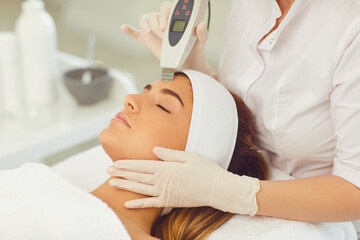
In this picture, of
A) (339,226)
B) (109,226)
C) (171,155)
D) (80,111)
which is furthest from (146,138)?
(80,111)

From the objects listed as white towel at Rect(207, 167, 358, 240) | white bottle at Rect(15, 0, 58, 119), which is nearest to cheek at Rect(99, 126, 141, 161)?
white towel at Rect(207, 167, 358, 240)

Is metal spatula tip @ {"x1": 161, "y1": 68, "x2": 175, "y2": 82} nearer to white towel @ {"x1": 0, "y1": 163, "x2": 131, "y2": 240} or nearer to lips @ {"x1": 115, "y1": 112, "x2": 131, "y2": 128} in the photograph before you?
lips @ {"x1": 115, "y1": 112, "x2": 131, "y2": 128}

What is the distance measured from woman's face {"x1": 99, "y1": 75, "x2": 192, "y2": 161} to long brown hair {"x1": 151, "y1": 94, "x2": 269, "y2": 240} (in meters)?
0.18

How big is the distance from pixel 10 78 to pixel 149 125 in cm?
97

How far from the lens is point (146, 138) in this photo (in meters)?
1.00

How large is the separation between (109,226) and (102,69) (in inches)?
47.9

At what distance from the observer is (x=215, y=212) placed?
103 cm

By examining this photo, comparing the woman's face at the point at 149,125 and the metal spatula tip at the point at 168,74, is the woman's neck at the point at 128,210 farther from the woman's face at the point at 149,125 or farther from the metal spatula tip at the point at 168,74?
the metal spatula tip at the point at 168,74

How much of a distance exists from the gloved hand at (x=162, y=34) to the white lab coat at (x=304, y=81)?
0.11 m

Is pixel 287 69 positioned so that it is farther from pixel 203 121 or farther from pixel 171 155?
pixel 171 155

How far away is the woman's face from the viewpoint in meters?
1.00

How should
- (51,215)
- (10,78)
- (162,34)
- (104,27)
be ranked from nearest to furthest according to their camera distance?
(51,215)
(162,34)
(10,78)
(104,27)

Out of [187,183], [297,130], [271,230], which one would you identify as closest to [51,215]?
[187,183]

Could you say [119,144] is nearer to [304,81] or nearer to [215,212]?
[215,212]
